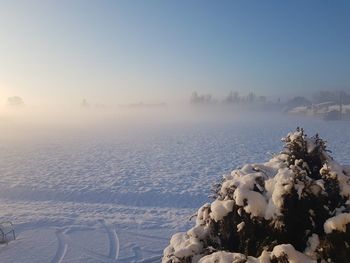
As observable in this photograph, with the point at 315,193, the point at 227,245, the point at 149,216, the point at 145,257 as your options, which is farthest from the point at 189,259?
the point at 149,216

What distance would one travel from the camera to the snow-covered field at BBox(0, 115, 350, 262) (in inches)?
602

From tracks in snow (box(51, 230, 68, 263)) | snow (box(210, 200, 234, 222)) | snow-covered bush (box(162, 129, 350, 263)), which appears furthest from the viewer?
tracks in snow (box(51, 230, 68, 263))

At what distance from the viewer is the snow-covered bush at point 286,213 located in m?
3.92

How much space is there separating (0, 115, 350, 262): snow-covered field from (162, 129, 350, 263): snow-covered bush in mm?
4542

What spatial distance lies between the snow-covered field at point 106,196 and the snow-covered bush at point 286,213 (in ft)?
14.9

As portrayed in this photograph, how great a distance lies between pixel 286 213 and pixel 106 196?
2058cm

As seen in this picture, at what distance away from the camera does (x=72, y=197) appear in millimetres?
23672

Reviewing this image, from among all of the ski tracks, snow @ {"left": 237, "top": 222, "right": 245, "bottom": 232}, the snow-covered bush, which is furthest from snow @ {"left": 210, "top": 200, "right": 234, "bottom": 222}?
the ski tracks

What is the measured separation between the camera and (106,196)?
23.7 metres

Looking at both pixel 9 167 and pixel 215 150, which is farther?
pixel 215 150

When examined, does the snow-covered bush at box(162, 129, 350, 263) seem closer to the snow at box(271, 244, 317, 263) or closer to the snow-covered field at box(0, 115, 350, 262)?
the snow at box(271, 244, 317, 263)

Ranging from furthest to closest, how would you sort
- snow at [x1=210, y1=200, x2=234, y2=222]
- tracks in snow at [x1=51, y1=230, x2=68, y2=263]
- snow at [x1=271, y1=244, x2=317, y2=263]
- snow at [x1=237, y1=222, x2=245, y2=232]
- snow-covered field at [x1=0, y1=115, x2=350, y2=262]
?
snow-covered field at [x1=0, y1=115, x2=350, y2=262] → tracks in snow at [x1=51, y1=230, x2=68, y2=263] → snow at [x1=210, y1=200, x2=234, y2=222] → snow at [x1=237, y1=222, x2=245, y2=232] → snow at [x1=271, y1=244, x2=317, y2=263]

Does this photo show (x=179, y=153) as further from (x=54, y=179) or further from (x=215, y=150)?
(x=54, y=179)

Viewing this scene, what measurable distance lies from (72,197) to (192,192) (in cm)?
765
